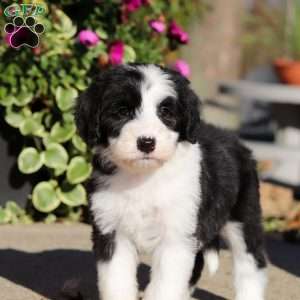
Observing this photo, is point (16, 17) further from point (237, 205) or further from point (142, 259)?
point (237, 205)

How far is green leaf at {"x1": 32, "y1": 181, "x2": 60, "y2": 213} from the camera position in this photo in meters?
7.71

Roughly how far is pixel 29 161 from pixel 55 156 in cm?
23

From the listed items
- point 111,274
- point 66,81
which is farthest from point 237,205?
point 66,81

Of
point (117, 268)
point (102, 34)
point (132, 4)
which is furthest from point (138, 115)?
point (132, 4)

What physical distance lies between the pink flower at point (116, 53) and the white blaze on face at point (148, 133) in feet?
9.55

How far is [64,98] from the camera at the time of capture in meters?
7.55

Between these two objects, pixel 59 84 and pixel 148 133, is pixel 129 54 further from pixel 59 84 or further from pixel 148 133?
pixel 148 133

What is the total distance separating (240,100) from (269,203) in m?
7.58

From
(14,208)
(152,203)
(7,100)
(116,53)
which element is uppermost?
(152,203)

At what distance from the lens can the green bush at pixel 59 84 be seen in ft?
24.9

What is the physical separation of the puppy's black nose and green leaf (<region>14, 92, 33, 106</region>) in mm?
3278

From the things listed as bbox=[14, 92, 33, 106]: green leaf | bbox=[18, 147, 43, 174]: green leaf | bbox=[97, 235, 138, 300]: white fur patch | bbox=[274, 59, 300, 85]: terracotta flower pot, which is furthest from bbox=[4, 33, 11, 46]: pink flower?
bbox=[274, 59, 300, 85]: terracotta flower pot

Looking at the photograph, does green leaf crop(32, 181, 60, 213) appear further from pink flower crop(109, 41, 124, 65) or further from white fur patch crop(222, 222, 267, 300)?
white fur patch crop(222, 222, 267, 300)

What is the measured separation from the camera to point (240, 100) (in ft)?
55.3
